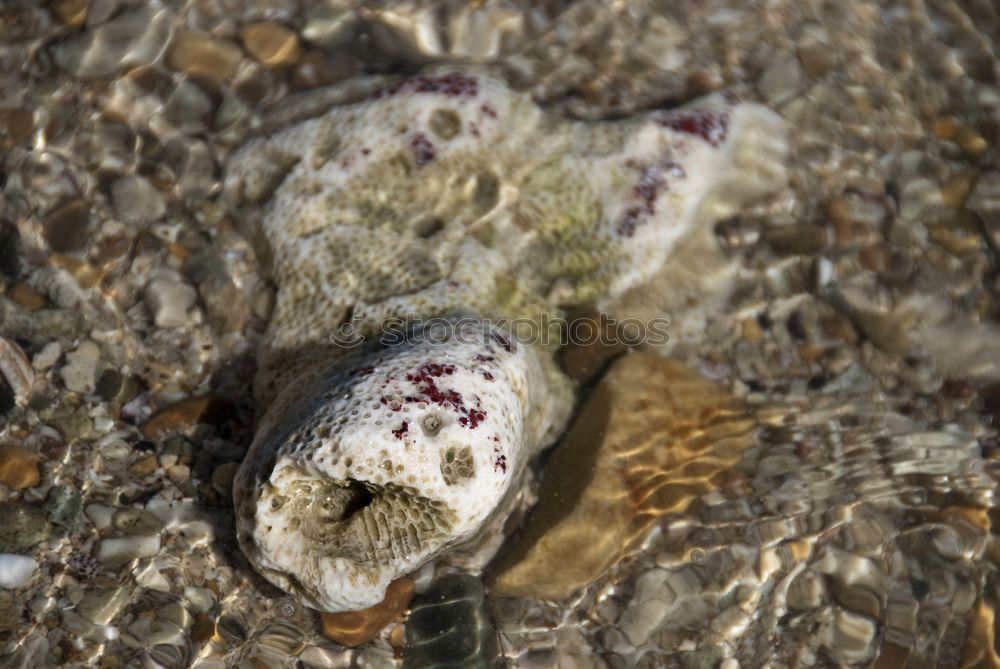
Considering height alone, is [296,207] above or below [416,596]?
above

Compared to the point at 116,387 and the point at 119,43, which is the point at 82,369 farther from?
the point at 119,43

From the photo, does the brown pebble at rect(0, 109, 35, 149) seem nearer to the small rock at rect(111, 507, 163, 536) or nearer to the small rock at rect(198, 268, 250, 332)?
the small rock at rect(198, 268, 250, 332)

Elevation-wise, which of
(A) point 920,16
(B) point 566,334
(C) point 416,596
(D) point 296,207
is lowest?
(C) point 416,596

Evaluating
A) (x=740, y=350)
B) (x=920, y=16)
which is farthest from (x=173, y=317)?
(x=920, y=16)

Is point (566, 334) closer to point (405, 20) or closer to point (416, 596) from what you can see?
point (416, 596)

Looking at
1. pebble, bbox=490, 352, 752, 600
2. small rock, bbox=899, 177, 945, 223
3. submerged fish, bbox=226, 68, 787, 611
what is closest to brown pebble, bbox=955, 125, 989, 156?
small rock, bbox=899, 177, 945, 223

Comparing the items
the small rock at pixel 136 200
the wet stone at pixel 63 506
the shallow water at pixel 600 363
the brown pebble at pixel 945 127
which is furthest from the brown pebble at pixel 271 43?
the brown pebble at pixel 945 127

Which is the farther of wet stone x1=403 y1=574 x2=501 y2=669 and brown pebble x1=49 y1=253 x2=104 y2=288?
brown pebble x1=49 y1=253 x2=104 y2=288
